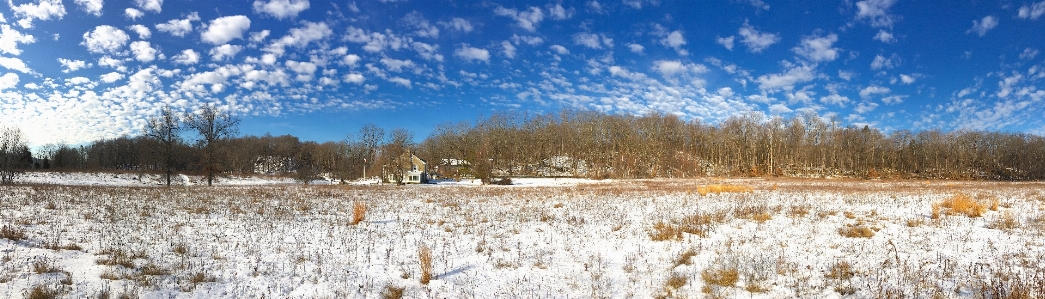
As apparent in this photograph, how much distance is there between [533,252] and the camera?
963cm

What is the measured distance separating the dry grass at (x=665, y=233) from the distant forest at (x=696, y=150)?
5851 centimetres

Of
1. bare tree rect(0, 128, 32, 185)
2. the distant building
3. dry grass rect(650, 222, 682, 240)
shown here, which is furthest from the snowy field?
the distant building

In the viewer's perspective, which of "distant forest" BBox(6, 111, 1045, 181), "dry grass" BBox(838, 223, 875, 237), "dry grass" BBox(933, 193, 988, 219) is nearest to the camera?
"dry grass" BBox(838, 223, 875, 237)

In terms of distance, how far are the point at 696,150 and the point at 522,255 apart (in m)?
90.7

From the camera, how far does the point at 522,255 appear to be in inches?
368

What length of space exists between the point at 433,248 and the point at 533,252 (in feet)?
7.45

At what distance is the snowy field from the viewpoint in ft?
22.4

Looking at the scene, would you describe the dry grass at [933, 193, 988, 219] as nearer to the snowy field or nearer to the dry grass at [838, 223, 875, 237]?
the snowy field

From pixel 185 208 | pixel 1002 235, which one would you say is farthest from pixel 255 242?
pixel 1002 235

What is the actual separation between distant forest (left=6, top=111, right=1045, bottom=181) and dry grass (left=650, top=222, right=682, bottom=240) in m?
58.5

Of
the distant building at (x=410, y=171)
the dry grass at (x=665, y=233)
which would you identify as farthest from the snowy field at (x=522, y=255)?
the distant building at (x=410, y=171)

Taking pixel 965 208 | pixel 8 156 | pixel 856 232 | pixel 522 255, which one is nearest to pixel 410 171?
pixel 8 156

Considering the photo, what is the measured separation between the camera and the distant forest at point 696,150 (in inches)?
3039

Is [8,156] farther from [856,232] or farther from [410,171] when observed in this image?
[856,232]
